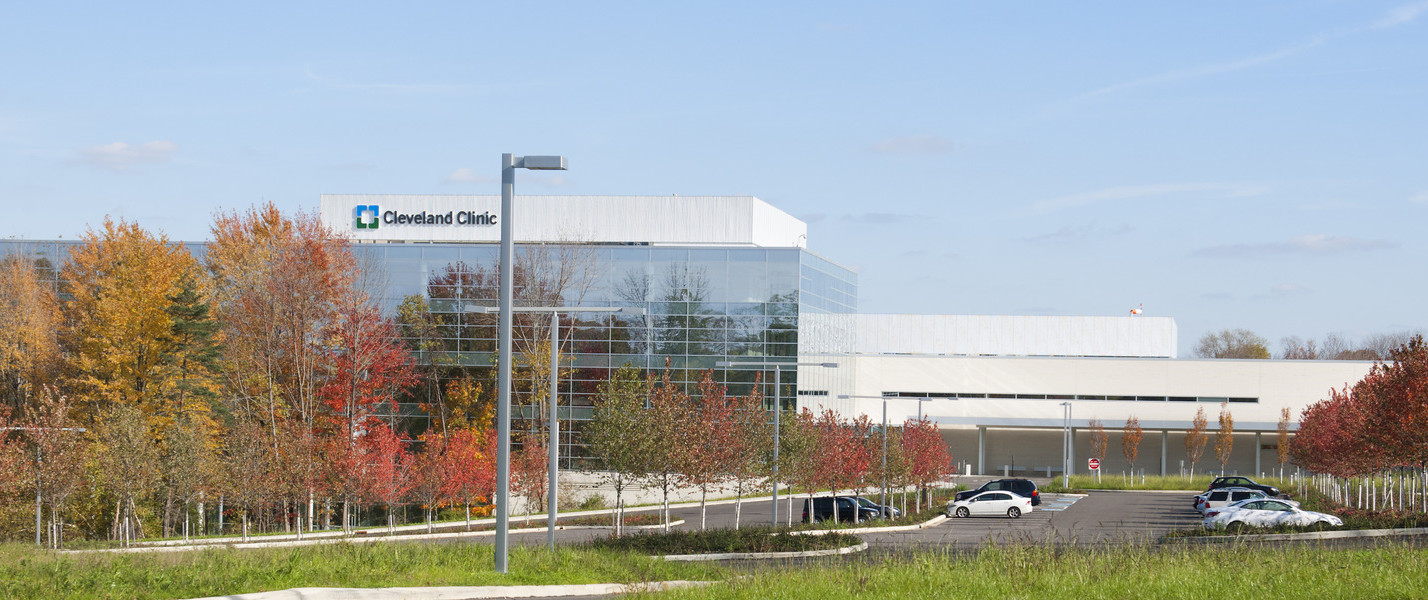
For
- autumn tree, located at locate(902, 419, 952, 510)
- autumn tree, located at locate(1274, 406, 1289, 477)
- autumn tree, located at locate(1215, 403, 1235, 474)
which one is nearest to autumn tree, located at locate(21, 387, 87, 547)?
autumn tree, located at locate(902, 419, 952, 510)

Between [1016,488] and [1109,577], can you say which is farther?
[1016,488]

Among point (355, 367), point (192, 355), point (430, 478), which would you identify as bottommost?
point (430, 478)

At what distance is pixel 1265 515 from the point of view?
3938 cm

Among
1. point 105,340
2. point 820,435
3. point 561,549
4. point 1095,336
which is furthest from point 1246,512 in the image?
point 1095,336

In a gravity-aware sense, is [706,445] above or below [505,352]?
below

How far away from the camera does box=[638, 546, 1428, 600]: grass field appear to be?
1530 cm

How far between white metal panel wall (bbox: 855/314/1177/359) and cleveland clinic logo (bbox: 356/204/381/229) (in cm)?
4407

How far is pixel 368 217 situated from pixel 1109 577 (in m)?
53.7

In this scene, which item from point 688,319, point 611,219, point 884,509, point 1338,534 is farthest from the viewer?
point 611,219

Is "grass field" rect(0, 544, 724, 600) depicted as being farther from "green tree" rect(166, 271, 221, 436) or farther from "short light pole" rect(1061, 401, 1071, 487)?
"short light pole" rect(1061, 401, 1071, 487)

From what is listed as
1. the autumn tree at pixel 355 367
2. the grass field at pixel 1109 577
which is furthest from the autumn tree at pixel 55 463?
the grass field at pixel 1109 577

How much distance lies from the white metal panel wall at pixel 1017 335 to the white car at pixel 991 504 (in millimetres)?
46457

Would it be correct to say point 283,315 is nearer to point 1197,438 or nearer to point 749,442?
point 749,442

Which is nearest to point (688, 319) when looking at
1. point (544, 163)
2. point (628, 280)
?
point (628, 280)
